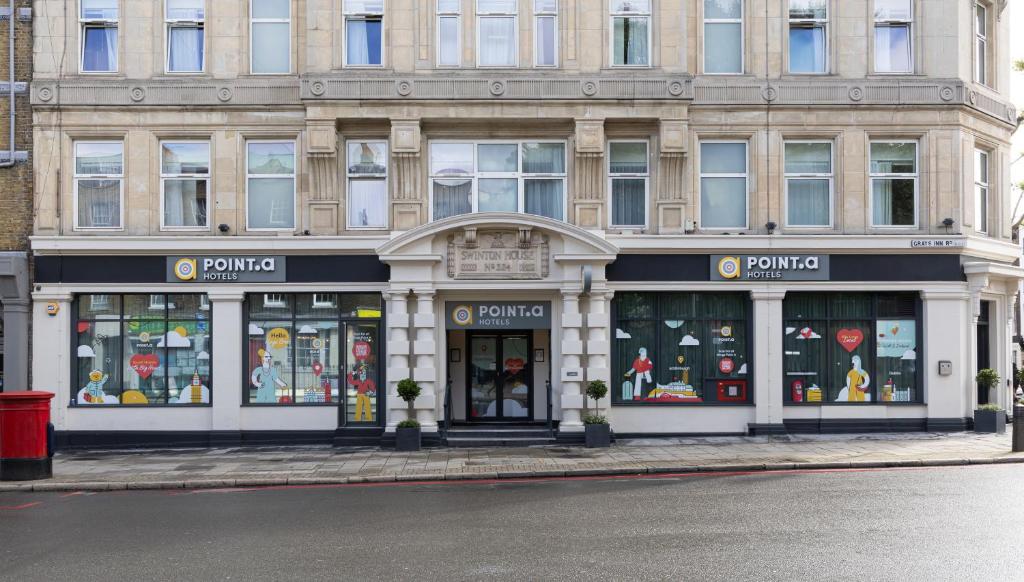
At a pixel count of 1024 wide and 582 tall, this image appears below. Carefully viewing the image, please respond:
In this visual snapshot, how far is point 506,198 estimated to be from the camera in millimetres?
20281

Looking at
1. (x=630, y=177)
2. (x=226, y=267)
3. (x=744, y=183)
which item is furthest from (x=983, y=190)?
(x=226, y=267)

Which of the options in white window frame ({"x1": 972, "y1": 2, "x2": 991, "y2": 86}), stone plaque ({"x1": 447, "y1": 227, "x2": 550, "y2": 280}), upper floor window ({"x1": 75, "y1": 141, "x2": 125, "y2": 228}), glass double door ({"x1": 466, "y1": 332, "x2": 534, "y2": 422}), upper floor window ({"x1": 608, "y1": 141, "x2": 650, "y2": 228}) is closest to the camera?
stone plaque ({"x1": 447, "y1": 227, "x2": 550, "y2": 280})

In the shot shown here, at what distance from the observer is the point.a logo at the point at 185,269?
771 inches

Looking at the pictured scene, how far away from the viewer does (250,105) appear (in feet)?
65.2

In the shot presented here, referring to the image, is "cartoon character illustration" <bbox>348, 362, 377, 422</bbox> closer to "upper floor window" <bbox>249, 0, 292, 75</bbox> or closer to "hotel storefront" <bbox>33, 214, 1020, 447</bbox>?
"hotel storefront" <bbox>33, 214, 1020, 447</bbox>

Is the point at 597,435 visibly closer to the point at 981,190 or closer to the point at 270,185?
the point at 270,185

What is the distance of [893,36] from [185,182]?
55.0ft

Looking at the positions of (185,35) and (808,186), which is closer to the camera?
(185,35)

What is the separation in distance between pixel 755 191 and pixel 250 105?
11.6m

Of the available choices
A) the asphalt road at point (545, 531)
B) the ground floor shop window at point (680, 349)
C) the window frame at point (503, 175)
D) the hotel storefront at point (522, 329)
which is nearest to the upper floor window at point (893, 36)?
the hotel storefront at point (522, 329)

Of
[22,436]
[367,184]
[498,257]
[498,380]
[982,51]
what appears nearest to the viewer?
[22,436]

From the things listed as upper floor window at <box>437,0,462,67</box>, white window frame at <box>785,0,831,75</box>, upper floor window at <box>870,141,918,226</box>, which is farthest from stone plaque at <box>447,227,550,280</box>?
upper floor window at <box>870,141,918,226</box>

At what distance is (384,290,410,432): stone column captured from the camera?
18.9 m

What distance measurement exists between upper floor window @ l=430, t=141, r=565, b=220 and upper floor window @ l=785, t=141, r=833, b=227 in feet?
17.4
